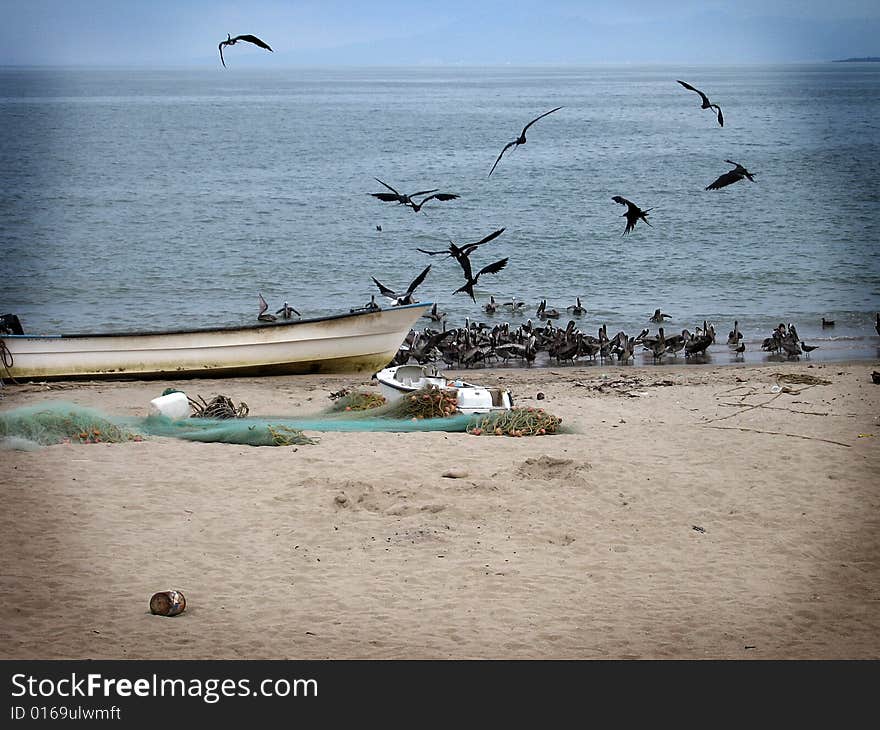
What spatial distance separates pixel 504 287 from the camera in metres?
15.8

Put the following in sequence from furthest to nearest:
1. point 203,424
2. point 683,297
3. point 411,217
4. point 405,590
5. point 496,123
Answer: point 496,123 < point 411,217 < point 683,297 < point 203,424 < point 405,590

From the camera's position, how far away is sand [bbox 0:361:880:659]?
335cm

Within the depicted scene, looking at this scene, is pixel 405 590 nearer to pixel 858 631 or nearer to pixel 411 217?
pixel 858 631

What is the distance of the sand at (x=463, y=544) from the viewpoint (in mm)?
3348

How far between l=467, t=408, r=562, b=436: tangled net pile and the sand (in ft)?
0.42

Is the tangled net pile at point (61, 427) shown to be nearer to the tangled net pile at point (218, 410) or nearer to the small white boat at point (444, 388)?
the tangled net pile at point (218, 410)

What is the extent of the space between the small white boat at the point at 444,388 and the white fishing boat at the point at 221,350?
69.0 inches

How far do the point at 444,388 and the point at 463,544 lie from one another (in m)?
2.37

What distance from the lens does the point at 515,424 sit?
627 cm

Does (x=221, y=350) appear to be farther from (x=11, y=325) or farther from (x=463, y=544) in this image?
(x=463, y=544)

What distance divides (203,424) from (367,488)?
67.0 inches

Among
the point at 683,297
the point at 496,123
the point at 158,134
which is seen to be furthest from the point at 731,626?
the point at 496,123

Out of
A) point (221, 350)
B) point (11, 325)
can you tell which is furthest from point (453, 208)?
point (11, 325)

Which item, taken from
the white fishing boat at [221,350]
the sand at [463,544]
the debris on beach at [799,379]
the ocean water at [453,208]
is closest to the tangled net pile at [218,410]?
the sand at [463,544]
